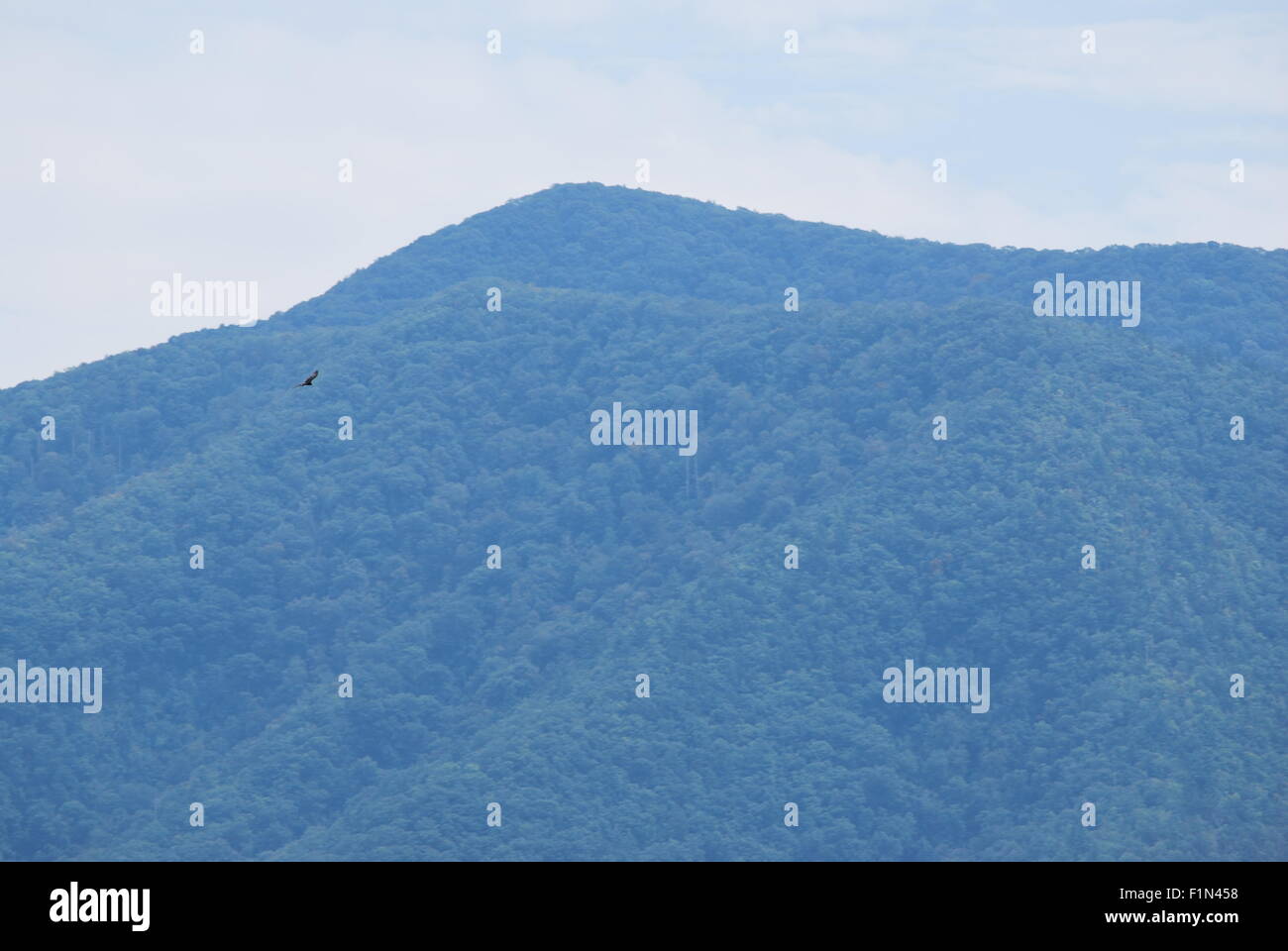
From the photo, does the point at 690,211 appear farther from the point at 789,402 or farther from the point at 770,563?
the point at 770,563

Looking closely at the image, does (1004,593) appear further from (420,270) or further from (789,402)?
(420,270)

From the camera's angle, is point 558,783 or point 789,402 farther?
point 789,402

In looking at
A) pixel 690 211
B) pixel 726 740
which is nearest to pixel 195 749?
pixel 726 740

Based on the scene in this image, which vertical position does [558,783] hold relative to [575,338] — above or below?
below

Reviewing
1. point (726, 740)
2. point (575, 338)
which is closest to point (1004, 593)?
point (726, 740)

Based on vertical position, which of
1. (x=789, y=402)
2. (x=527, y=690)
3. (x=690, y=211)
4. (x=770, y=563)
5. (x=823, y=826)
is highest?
(x=690, y=211)
